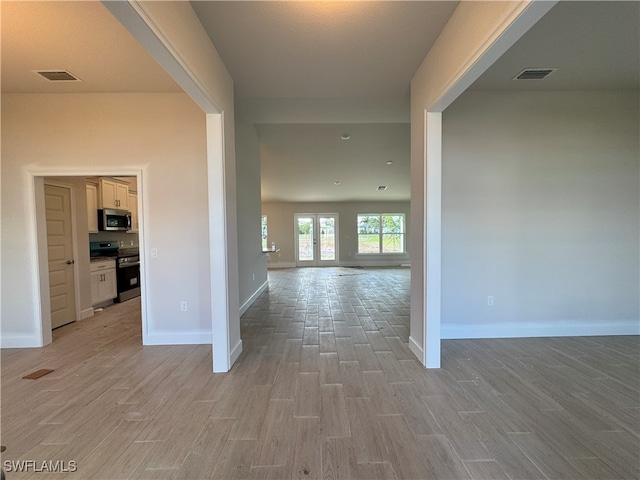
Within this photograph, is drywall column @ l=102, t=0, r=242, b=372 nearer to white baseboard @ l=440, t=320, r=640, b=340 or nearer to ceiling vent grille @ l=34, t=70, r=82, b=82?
ceiling vent grille @ l=34, t=70, r=82, b=82

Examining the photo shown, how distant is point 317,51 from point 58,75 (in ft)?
8.12

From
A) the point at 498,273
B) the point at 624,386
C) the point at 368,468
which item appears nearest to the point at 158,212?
the point at 368,468

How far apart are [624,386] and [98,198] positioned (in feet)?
23.2

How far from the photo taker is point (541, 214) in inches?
125

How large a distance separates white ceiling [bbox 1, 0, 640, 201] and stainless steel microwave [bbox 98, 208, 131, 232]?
2.34 metres

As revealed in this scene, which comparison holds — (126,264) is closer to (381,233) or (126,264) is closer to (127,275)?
(127,275)

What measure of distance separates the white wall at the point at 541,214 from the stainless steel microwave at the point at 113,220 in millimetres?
5471

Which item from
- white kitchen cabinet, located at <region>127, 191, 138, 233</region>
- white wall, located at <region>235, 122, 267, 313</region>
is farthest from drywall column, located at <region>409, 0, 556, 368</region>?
white kitchen cabinet, located at <region>127, 191, 138, 233</region>

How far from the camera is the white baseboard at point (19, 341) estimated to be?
3.01m

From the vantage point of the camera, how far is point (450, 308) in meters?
3.18

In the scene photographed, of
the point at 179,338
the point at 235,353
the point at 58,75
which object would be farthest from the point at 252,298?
the point at 58,75

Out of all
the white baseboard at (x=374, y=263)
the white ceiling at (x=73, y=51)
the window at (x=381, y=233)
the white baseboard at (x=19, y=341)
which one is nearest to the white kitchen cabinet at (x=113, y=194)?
the white ceiling at (x=73, y=51)

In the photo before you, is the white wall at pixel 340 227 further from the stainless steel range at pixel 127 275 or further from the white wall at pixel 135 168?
the white wall at pixel 135 168

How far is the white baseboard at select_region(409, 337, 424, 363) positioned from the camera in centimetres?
260
